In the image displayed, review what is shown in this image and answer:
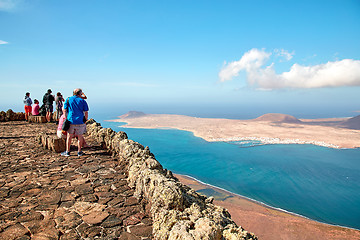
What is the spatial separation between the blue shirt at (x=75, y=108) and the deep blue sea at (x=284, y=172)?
3403 cm

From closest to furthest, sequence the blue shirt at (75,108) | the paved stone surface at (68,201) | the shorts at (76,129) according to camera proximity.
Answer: the paved stone surface at (68,201) → the blue shirt at (75,108) → the shorts at (76,129)

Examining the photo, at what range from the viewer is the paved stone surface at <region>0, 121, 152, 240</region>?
139 inches

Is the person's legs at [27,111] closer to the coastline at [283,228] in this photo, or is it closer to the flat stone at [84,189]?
the flat stone at [84,189]

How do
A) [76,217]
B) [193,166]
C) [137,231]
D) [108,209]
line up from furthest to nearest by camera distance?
[193,166]
[108,209]
[76,217]
[137,231]

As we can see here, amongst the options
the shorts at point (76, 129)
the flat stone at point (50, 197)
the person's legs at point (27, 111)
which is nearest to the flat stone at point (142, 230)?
the flat stone at point (50, 197)

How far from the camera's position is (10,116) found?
1842cm

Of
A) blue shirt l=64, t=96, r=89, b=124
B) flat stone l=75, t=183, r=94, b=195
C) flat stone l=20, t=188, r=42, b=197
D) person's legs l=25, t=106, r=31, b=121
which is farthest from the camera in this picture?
person's legs l=25, t=106, r=31, b=121

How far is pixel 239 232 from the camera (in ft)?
12.1

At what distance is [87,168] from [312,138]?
98.1 m

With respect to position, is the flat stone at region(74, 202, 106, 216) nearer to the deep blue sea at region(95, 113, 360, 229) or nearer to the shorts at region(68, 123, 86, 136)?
the shorts at region(68, 123, 86, 136)

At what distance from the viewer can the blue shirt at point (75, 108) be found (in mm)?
7082

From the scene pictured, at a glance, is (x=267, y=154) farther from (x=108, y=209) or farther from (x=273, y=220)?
(x=108, y=209)

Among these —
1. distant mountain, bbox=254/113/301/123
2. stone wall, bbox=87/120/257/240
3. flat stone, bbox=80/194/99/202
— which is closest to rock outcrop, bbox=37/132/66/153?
stone wall, bbox=87/120/257/240

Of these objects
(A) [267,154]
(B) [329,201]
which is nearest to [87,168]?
(B) [329,201]
